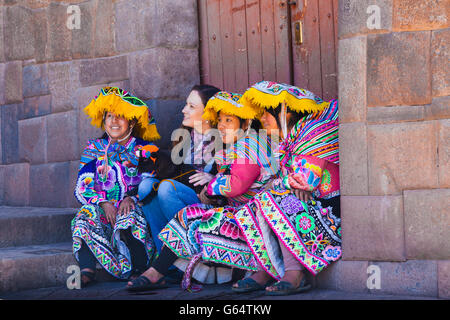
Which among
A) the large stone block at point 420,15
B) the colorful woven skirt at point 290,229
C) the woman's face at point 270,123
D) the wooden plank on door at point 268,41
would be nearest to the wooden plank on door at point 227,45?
the wooden plank on door at point 268,41

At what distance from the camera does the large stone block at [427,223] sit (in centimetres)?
378

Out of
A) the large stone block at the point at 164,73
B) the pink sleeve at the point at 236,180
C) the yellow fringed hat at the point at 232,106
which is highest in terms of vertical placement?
the large stone block at the point at 164,73

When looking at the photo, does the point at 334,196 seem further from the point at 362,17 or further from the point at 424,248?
the point at 362,17

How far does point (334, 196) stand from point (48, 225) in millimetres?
2423

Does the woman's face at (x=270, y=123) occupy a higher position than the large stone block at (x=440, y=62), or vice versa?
the large stone block at (x=440, y=62)

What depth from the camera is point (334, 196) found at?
432cm

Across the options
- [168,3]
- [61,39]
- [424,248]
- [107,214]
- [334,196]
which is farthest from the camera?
[61,39]

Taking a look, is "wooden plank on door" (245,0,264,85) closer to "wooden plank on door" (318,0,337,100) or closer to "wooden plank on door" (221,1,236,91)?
"wooden plank on door" (221,1,236,91)

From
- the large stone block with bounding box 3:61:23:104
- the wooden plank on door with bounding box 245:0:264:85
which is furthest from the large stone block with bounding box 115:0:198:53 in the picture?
the large stone block with bounding box 3:61:23:104

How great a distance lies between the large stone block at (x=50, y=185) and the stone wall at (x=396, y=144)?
3.09 metres

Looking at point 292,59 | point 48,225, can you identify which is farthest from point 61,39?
point 292,59

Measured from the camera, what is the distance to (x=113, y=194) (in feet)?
17.1

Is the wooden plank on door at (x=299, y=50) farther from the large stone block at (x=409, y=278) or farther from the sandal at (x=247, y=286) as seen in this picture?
the large stone block at (x=409, y=278)

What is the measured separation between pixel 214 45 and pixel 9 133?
2.47 meters
